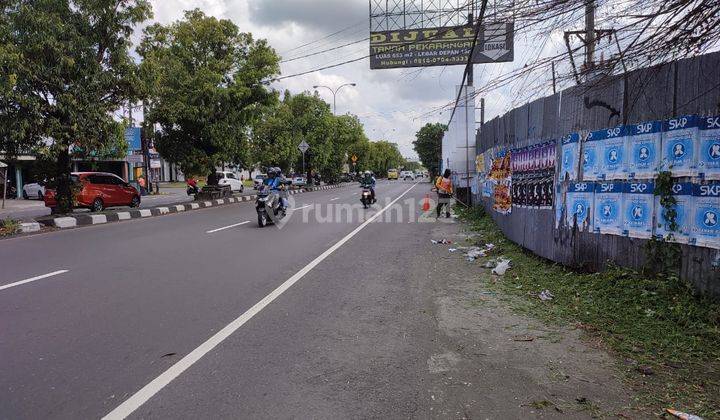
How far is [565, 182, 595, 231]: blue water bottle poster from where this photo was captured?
6.54 m

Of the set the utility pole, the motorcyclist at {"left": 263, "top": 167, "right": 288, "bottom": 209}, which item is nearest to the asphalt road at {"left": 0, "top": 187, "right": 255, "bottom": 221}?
the motorcyclist at {"left": 263, "top": 167, "right": 288, "bottom": 209}

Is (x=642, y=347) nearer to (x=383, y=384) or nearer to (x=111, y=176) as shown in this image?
(x=383, y=384)

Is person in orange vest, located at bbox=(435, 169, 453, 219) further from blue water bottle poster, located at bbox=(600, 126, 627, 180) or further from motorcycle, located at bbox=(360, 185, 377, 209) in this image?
blue water bottle poster, located at bbox=(600, 126, 627, 180)

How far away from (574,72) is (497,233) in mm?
7651

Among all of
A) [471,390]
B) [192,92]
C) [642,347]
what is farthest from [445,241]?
[192,92]

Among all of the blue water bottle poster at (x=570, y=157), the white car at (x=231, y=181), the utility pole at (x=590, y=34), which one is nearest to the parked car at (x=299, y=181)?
the white car at (x=231, y=181)

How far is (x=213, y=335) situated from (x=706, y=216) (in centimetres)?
500

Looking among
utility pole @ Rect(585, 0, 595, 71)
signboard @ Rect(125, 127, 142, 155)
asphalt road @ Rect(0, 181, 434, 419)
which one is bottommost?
asphalt road @ Rect(0, 181, 434, 419)

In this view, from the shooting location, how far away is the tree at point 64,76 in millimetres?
13945

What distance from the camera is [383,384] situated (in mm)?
3625

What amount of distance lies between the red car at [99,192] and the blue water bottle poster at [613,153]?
701 inches

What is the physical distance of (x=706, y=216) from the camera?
4.79 meters

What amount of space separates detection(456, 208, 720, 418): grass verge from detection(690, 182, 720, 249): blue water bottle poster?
517 mm

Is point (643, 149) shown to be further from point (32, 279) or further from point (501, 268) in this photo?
point (32, 279)
